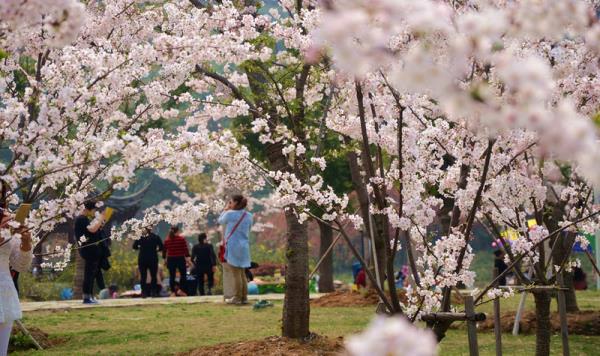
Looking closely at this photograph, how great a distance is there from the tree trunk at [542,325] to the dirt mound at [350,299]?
7.90 m

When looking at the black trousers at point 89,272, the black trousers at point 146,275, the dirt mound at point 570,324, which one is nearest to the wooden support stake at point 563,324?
the dirt mound at point 570,324

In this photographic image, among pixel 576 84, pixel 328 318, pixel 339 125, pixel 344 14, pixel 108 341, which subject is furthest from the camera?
pixel 328 318

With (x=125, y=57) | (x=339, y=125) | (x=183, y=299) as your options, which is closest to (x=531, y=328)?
(x=339, y=125)

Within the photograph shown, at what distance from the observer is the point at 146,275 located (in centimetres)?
2052

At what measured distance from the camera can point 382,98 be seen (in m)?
7.22

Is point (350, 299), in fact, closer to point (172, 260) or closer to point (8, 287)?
point (172, 260)

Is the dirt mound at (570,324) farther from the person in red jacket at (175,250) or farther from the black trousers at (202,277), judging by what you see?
the black trousers at (202,277)

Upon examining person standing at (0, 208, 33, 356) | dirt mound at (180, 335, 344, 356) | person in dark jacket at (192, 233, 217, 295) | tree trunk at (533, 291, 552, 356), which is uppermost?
person in dark jacket at (192, 233, 217, 295)

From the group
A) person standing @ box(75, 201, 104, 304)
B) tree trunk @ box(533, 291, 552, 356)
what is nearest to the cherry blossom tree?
tree trunk @ box(533, 291, 552, 356)

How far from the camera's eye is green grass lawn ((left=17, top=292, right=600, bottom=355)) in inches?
420

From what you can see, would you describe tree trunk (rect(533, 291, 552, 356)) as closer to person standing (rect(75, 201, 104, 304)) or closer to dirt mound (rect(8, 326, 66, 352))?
dirt mound (rect(8, 326, 66, 352))

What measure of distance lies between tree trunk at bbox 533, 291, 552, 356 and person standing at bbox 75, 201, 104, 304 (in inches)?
323

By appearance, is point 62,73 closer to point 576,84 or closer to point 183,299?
point 576,84

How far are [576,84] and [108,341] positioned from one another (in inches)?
275
